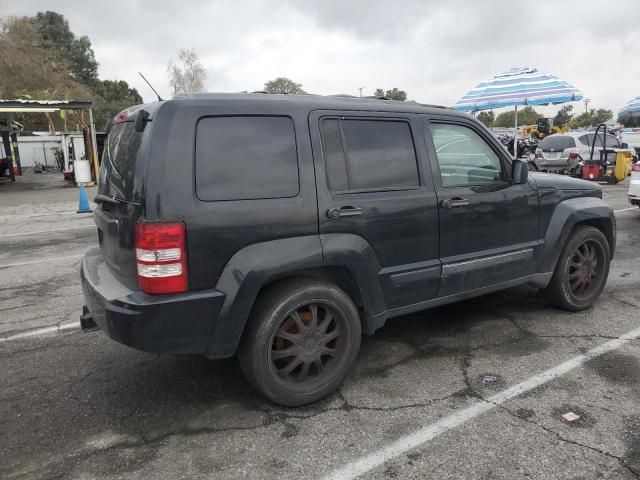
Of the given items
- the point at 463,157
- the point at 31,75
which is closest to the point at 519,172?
the point at 463,157

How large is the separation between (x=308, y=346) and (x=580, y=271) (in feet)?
9.45

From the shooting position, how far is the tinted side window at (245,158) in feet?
9.00

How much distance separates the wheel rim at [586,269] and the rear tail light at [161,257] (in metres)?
3.48

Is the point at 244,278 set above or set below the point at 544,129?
below

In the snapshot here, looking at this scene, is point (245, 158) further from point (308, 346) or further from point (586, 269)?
point (586, 269)

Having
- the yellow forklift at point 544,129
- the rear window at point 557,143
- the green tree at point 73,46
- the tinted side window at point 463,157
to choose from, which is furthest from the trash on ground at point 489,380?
the green tree at point 73,46

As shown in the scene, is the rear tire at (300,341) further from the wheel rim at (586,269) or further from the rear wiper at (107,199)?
the wheel rim at (586,269)

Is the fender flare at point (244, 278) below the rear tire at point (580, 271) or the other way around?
the other way around

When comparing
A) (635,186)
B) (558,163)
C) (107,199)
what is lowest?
(635,186)

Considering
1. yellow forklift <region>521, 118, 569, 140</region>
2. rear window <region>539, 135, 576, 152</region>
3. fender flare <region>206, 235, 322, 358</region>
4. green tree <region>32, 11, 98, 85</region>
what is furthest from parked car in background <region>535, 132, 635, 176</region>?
green tree <region>32, 11, 98, 85</region>

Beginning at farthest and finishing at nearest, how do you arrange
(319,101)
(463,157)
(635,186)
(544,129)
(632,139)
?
(544,129) → (632,139) → (635,186) → (463,157) → (319,101)

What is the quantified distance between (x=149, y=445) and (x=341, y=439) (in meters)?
1.05

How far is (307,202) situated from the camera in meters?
2.99

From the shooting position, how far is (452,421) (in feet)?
9.53
